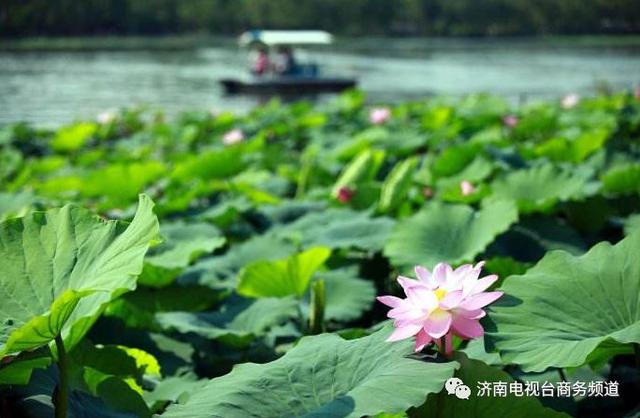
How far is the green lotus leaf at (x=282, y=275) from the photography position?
1633 mm

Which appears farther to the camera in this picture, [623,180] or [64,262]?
[623,180]

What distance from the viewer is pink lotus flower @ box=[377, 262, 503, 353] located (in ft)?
2.82

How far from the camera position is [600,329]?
102 centimetres

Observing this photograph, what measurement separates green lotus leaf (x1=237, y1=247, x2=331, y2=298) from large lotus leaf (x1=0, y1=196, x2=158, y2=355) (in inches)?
25.5

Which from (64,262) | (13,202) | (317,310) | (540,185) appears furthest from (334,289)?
(13,202)

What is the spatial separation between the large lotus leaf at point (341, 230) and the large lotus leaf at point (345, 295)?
3.9 inches

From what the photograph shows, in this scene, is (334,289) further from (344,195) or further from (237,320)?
(344,195)

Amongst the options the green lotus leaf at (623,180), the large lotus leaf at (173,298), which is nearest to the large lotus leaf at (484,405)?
the large lotus leaf at (173,298)

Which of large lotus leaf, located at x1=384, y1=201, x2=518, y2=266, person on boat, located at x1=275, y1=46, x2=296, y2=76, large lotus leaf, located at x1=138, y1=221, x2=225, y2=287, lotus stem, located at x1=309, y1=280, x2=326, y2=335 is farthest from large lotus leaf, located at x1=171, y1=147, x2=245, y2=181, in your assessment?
person on boat, located at x1=275, y1=46, x2=296, y2=76

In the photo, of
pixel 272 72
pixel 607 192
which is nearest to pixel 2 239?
pixel 607 192

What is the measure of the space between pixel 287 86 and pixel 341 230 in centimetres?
1508

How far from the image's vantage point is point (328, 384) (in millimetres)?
889

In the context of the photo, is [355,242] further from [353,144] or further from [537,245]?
[353,144]

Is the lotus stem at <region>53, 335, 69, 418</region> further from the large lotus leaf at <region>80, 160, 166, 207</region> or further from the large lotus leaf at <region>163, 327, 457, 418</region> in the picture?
the large lotus leaf at <region>80, 160, 166, 207</region>
